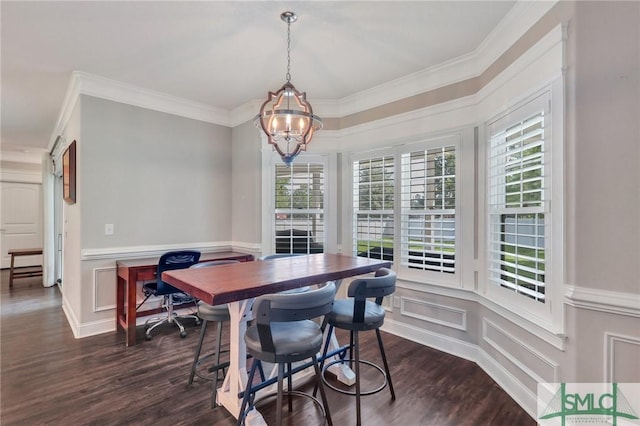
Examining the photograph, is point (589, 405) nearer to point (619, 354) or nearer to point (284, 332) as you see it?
point (619, 354)

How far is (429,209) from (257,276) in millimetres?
2029

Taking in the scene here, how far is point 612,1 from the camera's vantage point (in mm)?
1645

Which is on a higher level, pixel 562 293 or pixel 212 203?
pixel 212 203

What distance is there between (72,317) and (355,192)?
3.75 m

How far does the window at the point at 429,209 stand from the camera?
10.1 feet

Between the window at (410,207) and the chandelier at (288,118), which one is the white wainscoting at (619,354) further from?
the chandelier at (288,118)

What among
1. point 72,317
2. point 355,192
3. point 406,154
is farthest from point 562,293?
point 72,317

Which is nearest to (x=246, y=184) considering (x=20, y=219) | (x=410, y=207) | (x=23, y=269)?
(x=410, y=207)

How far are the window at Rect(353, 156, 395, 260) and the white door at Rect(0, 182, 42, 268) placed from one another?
8491 mm

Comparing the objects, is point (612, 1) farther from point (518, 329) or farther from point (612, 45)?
point (518, 329)

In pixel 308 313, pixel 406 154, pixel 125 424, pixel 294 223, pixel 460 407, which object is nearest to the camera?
pixel 308 313

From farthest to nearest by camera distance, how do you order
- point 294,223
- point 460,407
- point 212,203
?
point 212,203 < point 294,223 < point 460,407

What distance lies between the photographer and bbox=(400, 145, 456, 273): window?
121 inches

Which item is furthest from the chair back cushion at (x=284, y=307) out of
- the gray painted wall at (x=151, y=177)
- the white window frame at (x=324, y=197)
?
the gray painted wall at (x=151, y=177)
